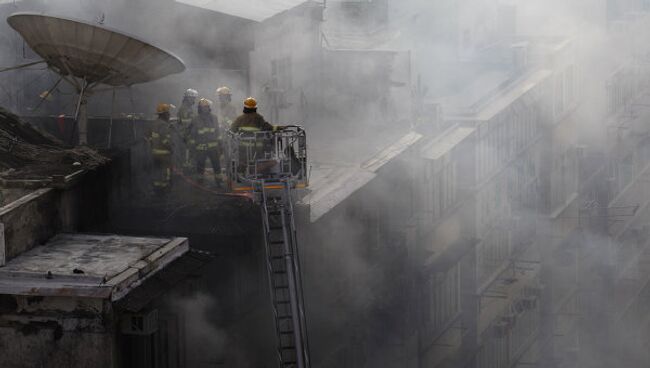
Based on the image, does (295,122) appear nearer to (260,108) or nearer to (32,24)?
(260,108)

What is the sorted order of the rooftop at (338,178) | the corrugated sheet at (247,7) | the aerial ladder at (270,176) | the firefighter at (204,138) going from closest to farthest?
the aerial ladder at (270,176) < the firefighter at (204,138) < the rooftop at (338,178) < the corrugated sheet at (247,7)

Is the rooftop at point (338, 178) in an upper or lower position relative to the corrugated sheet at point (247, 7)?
lower

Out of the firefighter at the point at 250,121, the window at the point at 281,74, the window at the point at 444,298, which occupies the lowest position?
the window at the point at 444,298

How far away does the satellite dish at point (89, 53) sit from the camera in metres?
12.5

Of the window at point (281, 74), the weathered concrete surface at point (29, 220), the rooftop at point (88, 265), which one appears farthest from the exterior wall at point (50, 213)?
the window at point (281, 74)

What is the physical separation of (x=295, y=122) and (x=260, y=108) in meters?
1.87

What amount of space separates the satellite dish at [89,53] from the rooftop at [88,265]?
7.52ft

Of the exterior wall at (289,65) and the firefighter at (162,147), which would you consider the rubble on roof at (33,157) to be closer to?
the firefighter at (162,147)

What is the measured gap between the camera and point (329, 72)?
874 inches

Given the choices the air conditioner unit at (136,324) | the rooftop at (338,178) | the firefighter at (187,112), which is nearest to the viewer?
the air conditioner unit at (136,324)

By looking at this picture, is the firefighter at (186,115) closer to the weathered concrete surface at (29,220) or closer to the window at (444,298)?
the weathered concrete surface at (29,220)

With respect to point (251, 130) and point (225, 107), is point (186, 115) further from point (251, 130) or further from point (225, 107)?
point (251, 130)

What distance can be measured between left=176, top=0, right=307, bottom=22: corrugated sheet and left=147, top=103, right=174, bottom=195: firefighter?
516 centimetres

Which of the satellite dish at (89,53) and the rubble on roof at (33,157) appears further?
the satellite dish at (89,53)
